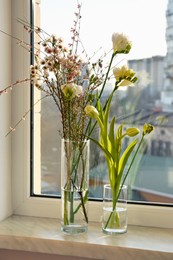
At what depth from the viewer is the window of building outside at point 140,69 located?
58.5 inches

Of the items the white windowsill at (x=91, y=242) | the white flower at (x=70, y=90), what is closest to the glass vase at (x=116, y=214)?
the white windowsill at (x=91, y=242)

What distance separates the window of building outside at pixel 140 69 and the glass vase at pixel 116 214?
12 cm

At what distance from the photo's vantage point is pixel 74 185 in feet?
4.68

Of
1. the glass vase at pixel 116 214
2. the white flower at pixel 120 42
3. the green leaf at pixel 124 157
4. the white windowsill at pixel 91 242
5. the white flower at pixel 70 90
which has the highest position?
the white flower at pixel 120 42

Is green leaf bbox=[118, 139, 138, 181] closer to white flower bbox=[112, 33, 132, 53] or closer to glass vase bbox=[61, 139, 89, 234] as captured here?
glass vase bbox=[61, 139, 89, 234]

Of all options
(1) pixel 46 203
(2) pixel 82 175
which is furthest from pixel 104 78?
(1) pixel 46 203

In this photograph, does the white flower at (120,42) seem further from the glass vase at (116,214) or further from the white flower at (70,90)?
the glass vase at (116,214)

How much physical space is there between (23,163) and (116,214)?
1.33ft

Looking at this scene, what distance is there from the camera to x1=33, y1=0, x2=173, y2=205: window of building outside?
1486 mm

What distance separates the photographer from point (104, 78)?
1476 mm

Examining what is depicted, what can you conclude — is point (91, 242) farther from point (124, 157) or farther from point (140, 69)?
point (140, 69)

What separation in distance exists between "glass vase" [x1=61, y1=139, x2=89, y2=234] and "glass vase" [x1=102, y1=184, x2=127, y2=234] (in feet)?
0.22

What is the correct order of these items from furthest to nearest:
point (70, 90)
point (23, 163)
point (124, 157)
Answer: point (23, 163) < point (124, 157) < point (70, 90)

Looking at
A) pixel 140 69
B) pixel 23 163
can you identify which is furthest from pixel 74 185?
pixel 140 69
